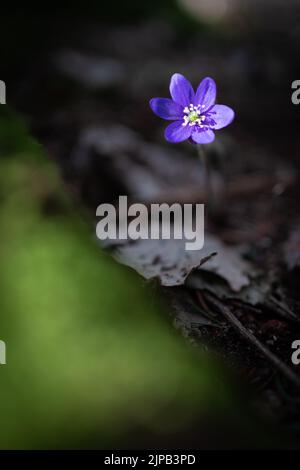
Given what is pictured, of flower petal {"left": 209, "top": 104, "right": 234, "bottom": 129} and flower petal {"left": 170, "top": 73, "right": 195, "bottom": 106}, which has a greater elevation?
flower petal {"left": 170, "top": 73, "right": 195, "bottom": 106}

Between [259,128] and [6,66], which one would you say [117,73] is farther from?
[259,128]

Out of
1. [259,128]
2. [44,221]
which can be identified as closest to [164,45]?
[259,128]

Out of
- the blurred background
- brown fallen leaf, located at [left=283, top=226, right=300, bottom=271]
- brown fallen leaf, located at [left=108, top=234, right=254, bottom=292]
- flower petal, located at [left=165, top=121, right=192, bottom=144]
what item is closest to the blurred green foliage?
the blurred background

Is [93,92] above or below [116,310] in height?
above

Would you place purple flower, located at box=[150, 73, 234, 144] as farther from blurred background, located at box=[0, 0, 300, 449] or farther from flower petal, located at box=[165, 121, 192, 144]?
blurred background, located at box=[0, 0, 300, 449]

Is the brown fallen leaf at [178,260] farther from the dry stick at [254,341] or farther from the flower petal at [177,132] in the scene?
the flower petal at [177,132]

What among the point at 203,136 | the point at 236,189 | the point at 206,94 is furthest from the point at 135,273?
the point at 236,189

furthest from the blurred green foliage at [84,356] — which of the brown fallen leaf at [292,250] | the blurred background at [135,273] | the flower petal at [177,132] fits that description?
the brown fallen leaf at [292,250]

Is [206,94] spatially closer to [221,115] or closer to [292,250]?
[221,115]
